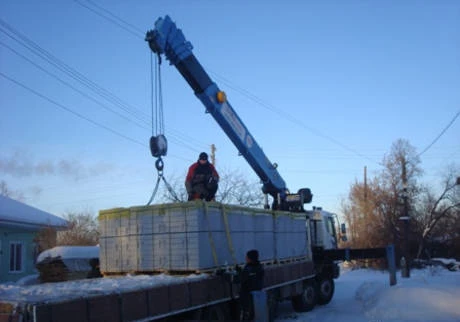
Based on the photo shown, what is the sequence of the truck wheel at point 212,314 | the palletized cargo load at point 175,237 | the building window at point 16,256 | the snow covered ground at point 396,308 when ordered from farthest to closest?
the building window at point 16,256
the snow covered ground at point 396,308
the palletized cargo load at point 175,237
the truck wheel at point 212,314

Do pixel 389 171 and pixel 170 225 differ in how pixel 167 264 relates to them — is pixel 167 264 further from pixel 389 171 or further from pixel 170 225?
pixel 389 171

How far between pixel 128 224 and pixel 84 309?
146 inches

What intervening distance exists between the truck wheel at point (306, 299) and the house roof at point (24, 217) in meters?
13.2

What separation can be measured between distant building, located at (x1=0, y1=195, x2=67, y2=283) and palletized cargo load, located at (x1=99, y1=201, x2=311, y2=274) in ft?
43.8

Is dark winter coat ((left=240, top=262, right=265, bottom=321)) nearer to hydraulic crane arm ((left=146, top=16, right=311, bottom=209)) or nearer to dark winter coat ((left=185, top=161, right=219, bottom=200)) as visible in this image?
dark winter coat ((left=185, top=161, right=219, bottom=200))

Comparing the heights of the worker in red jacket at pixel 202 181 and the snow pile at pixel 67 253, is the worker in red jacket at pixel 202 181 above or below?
above

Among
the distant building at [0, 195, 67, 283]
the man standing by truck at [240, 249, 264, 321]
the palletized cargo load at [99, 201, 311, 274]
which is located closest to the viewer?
the palletized cargo load at [99, 201, 311, 274]

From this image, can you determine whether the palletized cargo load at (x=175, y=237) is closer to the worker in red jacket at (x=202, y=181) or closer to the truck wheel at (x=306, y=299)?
the worker in red jacket at (x=202, y=181)

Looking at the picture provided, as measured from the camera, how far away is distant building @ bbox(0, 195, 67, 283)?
830 inches

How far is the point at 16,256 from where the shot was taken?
2206 centimetres

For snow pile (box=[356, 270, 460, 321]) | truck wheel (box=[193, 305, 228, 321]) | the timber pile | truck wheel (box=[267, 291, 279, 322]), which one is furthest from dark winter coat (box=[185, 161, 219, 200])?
the timber pile

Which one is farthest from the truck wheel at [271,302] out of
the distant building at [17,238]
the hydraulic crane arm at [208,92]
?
the distant building at [17,238]

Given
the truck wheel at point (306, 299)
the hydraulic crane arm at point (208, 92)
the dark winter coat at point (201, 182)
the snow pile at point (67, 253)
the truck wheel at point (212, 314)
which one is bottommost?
the truck wheel at point (306, 299)

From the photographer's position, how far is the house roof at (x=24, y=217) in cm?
2116
